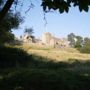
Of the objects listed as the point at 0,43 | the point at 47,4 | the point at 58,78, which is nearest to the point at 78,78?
the point at 58,78

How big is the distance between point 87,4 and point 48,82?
1020 cm

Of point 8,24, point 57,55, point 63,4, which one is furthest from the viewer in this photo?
point 57,55

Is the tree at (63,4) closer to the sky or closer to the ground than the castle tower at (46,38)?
closer to the sky

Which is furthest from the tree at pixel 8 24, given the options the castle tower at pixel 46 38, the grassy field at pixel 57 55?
the castle tower at pixel 46 38

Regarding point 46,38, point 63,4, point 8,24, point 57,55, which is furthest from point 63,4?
point 46,38

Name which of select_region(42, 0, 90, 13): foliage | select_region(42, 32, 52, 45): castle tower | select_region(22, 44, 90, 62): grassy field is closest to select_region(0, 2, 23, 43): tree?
select_region(22, 44, 90, 62): grassy field

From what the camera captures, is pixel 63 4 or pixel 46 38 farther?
pixel 46 38

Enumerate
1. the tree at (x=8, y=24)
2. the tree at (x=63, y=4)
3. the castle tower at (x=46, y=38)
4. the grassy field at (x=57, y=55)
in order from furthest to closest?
the castle tower at (x=46, y=38) → the grassy field at (x=57, y=55) → the tree at (x=8, y=24) → the tree at (x=63, y=4)

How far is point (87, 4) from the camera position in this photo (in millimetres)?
7293

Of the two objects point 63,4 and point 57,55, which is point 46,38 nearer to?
point 57,55

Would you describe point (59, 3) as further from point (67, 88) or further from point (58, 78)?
point (58, 78)

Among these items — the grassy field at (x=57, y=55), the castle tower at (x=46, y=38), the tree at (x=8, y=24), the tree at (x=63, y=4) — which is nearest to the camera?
the tree at (x=63, y=4)

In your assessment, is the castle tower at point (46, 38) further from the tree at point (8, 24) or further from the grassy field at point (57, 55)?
the tree at point (8, 24)

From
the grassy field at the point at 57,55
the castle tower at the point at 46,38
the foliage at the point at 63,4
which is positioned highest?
the foliage at the point at 63,4
